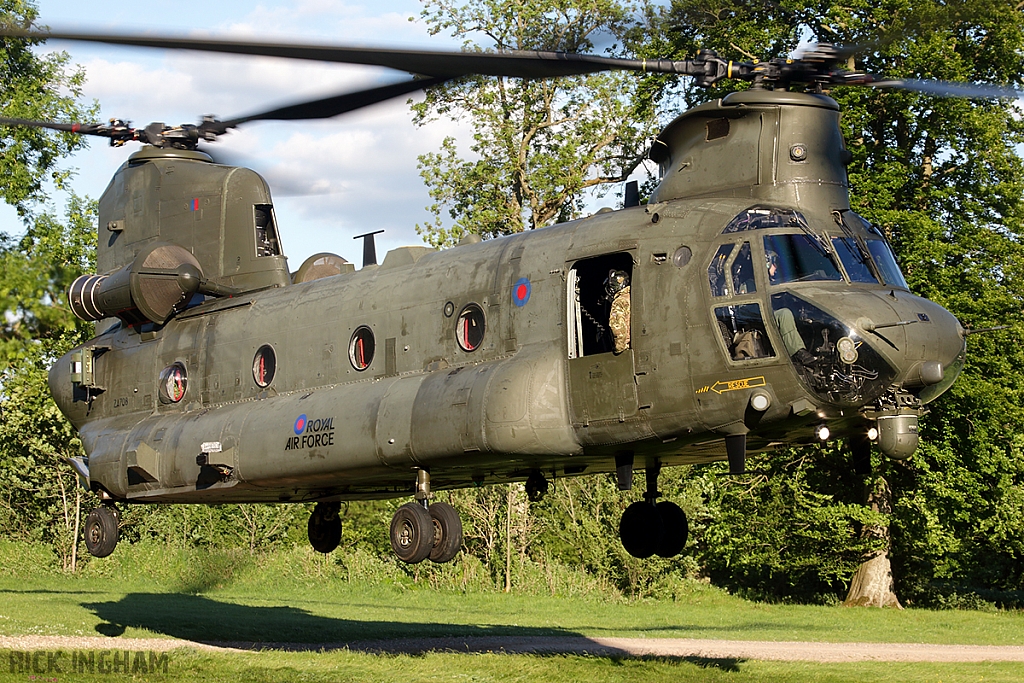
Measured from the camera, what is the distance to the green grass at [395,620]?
742 inches

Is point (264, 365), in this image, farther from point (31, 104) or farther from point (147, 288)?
point (31, 104)

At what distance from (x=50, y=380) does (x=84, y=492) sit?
21.9m

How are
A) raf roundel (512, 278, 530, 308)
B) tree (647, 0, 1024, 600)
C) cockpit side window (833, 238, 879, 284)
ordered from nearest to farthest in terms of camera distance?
1. cockpit side window (833, 238, 879, 284)
2. raf roundel (512, 278, 530, 308)
3. tree (647, 0, 1024, 600)

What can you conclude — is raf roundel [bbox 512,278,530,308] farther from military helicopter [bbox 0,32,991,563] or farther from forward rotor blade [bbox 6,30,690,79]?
forward rotor blade [bbox 6,30,690,79]

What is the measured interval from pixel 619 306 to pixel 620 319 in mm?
150

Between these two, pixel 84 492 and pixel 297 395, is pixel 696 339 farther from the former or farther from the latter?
pixel 84 492

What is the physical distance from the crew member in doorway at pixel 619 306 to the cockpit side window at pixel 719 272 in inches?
39.7

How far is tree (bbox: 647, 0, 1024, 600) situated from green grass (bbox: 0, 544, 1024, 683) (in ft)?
10.6

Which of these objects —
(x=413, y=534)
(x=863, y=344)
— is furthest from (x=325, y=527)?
(x=863, y=344)

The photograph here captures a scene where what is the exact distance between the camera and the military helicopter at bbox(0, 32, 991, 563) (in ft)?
37.3

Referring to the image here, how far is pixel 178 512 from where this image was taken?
4106 cm

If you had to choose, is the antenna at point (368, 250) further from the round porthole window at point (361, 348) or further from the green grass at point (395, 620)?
the green grass at point (395, 620)

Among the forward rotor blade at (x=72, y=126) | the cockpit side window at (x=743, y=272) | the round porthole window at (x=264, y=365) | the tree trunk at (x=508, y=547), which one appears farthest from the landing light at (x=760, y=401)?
the tree trunk at (x=508, y=547)

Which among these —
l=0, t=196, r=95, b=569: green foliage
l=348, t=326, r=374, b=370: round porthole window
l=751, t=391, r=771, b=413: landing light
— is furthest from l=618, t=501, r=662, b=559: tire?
l=0, t=196, r=95, b=569: green foliage
